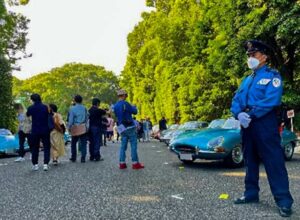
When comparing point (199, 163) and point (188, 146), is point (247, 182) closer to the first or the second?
point (188, 146)

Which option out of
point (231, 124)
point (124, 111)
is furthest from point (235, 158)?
point (124, 111)

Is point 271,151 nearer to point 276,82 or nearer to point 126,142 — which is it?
point 276,82

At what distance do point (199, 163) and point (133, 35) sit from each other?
49.7 metres

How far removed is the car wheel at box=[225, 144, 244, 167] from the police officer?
4.33 m

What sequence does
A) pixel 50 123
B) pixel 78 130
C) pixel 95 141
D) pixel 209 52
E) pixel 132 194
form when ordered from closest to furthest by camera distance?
1. pixel 132 194
2. pixel 50 123
3. pixel 78 130
4. pixel 95 141
5. pixel 209 52

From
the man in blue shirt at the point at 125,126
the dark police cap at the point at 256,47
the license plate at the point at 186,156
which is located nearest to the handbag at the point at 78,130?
the man in blue shirt at the point at 125,126

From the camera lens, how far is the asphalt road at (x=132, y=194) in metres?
4.99

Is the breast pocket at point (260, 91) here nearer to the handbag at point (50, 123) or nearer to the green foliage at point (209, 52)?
the green foliage at point (209, 52)

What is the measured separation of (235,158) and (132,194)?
413 centimetres

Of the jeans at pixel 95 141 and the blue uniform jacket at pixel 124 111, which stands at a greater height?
the blue uniform jacket at pixel 124 111

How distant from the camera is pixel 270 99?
4.98m

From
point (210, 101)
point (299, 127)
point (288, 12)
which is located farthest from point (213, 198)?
point (210, 101)

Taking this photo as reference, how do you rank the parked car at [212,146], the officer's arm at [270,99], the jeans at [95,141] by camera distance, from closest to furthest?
the officer's arm at [270,99]
the parked car at [212,146]
the jeans at [95,141]

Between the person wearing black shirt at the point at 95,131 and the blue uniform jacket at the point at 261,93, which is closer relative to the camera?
the blue uniform jacket at the point at 261,93
